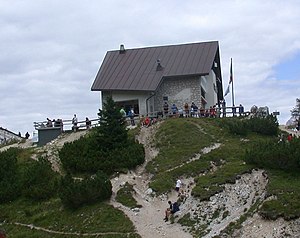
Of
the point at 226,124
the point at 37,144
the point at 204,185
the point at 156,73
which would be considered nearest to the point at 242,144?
the point at 226,124

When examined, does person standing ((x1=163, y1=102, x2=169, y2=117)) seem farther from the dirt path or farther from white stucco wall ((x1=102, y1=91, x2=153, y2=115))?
the dirt path

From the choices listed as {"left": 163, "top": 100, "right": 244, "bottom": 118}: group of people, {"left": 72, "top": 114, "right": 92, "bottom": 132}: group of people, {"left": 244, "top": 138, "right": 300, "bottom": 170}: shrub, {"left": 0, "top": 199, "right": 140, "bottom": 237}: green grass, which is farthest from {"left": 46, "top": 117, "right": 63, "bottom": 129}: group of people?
{"left": 244, "top": 138, "right": 300, "bottom": 170}: shrub

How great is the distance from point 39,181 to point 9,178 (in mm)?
2320

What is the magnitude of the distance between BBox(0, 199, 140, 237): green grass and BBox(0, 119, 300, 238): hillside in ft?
0.96

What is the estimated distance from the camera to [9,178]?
125ft

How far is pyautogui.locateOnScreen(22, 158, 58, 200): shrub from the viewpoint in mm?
35938

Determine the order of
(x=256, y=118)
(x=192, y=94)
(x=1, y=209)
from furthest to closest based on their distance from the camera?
(x=192, y=94), (x=256, y=118), (x=1, y=209)

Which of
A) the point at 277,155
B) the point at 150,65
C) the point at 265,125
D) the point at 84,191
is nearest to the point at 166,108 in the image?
the point at 150,65

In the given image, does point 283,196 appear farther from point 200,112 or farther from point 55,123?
point 55,123

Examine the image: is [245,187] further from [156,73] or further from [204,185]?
[156,73]

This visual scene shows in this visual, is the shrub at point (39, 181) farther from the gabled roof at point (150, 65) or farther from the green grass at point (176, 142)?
Result: the gabled roof at point (150, 65)

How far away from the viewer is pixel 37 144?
49.4 m

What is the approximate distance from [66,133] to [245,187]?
2231 cm

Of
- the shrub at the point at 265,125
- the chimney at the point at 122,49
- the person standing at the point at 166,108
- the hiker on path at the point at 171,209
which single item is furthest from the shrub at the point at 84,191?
the chimney at the point at 122,49
